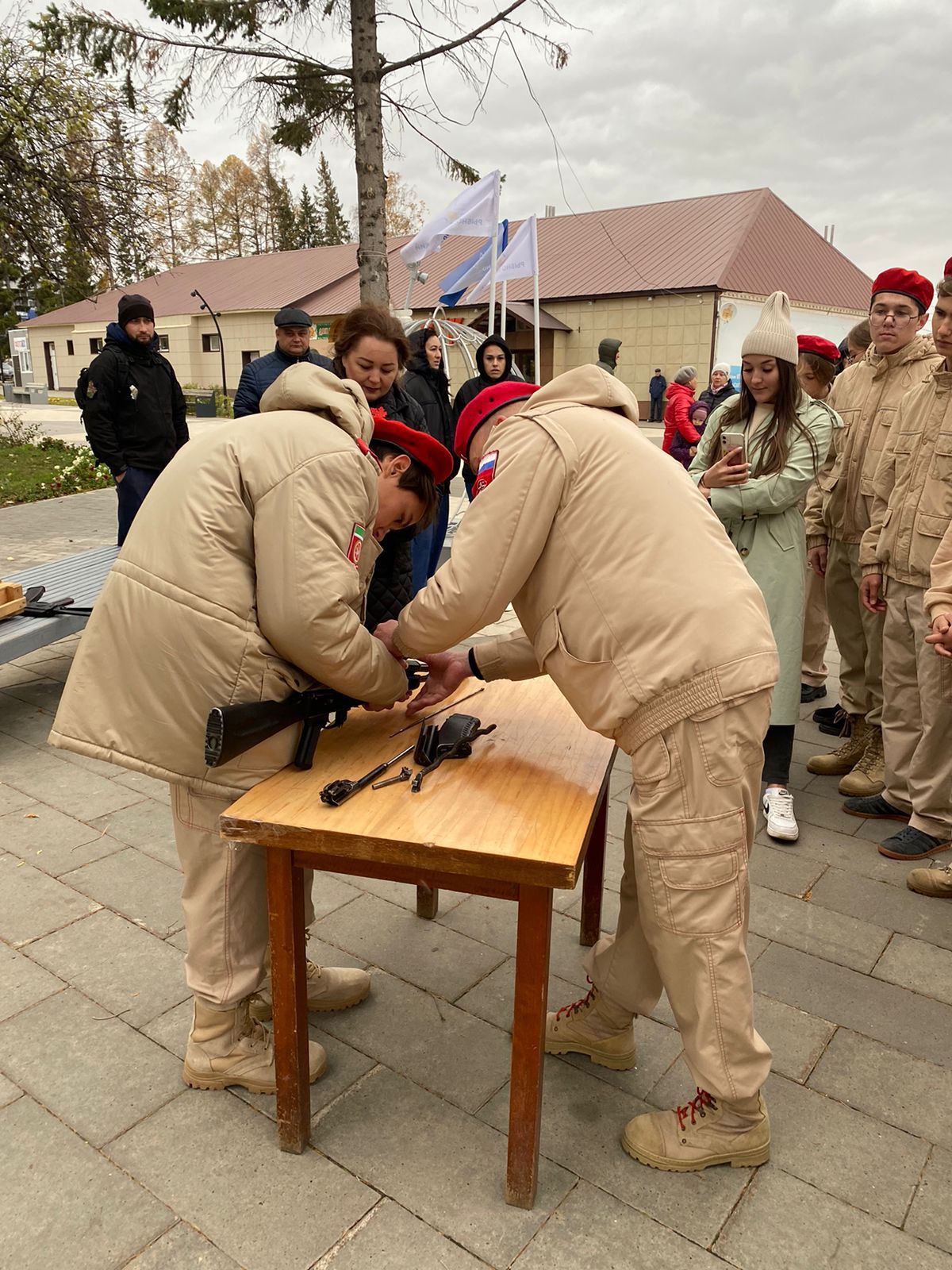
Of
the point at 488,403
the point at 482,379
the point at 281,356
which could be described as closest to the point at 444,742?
the point at 488,403

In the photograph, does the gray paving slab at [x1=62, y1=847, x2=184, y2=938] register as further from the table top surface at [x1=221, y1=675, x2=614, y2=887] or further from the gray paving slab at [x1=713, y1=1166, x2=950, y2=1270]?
the gray paving slab at [x1=713, y1=1166, x2=950, y2=1270]

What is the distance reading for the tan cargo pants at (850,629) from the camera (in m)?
4.37

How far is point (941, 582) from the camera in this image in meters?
3.13

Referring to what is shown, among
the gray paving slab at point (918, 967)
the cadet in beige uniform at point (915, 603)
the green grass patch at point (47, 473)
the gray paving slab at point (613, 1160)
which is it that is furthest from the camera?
the green grass patch at point (47, 473)

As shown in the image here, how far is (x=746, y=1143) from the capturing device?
199 centimetres

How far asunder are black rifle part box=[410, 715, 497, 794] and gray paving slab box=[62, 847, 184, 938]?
1.34 m

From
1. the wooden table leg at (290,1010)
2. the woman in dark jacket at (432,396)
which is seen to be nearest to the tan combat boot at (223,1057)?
the wooden table leg at (290,1010)

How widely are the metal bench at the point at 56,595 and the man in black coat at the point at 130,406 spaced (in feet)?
1.81

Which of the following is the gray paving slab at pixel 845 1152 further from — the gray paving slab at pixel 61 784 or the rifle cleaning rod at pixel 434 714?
the gray paving slab at pixel 61 784

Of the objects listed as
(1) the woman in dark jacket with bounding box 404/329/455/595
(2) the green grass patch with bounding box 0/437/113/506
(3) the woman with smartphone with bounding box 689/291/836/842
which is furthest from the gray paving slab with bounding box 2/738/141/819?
(2) the green grass patch with bounding box 0/437/113/506

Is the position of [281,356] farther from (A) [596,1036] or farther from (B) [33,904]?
(A) [596,1036]

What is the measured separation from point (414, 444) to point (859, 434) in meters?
2.90

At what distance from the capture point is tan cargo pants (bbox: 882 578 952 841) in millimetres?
3391

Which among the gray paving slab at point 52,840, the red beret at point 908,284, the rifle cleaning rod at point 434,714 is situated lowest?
the gray paving slab at point 52,840
